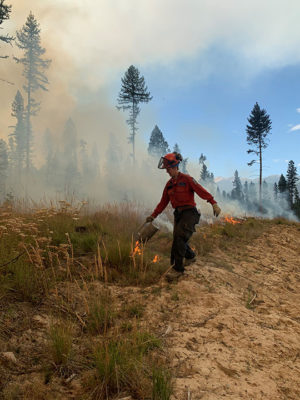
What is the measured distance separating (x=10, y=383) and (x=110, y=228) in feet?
14.5

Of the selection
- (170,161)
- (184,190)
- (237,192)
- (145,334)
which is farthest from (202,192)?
(237,192)

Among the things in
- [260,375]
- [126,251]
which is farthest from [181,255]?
[260,375]

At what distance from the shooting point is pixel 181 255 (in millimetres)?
4332

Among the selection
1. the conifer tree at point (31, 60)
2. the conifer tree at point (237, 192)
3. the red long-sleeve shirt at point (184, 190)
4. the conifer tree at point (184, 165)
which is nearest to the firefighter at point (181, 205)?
the red long-sleeve shirt at point (184, 190)

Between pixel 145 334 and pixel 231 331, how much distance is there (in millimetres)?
1067

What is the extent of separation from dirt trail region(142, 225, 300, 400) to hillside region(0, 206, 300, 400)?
0.01 m

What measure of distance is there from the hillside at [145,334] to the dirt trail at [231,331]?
1cm

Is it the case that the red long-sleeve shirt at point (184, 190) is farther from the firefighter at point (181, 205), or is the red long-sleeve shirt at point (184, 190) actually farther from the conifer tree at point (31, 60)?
the conifer tree at point (31, 60)

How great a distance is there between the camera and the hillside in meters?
1.84

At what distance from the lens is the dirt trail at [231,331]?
6.63ft

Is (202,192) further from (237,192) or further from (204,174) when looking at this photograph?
(237,192)

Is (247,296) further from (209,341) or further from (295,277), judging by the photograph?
(295,277)

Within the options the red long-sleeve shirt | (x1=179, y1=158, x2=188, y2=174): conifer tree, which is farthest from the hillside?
(x1=179, y1=158, x2=188, y2=174): conifer tree

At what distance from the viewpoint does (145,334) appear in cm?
239
